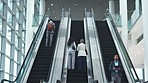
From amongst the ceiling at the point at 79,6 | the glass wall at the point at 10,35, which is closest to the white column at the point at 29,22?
Result: the glass wall at the point at 10,35

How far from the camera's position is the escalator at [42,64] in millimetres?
11508

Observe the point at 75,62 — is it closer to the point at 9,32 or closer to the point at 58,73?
the point at 58,73

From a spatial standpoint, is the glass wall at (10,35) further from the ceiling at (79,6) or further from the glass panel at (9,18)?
the ceiling at (79,6)

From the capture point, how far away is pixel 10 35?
1922 centimetres

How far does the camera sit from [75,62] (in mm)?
13281

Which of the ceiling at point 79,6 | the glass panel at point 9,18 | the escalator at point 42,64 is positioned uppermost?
the ceiling at point 79,6

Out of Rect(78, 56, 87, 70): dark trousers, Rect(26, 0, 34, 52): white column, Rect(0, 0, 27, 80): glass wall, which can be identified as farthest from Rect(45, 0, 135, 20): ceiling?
Rect(78, 56, 87, 70): dark trousers

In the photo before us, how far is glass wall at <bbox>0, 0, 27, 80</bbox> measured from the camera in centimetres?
1677

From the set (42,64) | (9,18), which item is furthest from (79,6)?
(42,64)

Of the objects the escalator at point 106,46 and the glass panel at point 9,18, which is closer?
the escalator at point 106,46

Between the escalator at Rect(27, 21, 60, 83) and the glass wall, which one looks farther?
the glass wall

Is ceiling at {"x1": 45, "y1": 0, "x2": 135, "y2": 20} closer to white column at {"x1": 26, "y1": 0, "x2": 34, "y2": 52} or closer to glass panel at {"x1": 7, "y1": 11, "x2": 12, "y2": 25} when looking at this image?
white column at {"x1": 26, "y1": 0, "x2": 34, "y2": 52}

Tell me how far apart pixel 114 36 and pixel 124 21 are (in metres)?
7.22

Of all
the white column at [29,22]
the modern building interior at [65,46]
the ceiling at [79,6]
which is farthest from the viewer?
the ceiling at [79,6]
